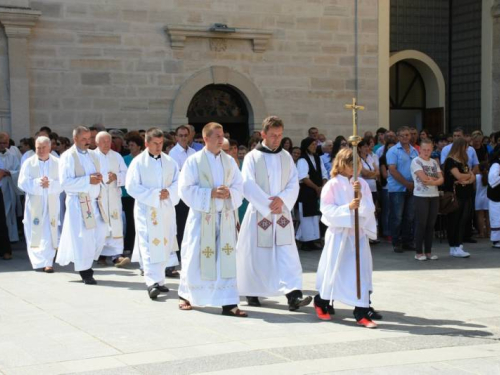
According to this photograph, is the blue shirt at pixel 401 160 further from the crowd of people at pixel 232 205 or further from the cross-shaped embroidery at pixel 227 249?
the cross-shaped embroidery at pixel 227 249

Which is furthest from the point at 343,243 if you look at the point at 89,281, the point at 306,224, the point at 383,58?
the point at 383,58

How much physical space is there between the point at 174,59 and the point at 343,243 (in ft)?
29.3

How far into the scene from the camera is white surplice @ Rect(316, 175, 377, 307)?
794 cm

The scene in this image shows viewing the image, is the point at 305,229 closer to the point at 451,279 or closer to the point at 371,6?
the point at 451,279

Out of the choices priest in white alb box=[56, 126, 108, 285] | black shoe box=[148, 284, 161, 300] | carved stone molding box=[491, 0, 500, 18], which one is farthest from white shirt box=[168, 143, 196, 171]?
carved stone molding box=[491, 0, 500, 18]

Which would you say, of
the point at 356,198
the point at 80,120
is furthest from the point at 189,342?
the point at 80,120

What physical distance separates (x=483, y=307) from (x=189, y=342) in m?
3.20

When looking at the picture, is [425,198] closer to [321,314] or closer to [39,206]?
[321,314]

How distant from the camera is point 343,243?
8.03m

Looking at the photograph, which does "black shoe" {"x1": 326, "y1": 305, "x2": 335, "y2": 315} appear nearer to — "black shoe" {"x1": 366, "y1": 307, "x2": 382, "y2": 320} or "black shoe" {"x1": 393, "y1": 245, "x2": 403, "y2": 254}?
"black shoe" {"x1": 366, "y1": 307, "x2": 382, "y2": 320}

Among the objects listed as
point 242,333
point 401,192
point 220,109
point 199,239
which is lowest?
point 242,333

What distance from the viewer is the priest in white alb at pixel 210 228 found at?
8438mm

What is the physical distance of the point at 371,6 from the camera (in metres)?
18.0

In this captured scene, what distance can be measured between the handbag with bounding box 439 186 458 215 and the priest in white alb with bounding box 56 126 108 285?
481 centimetres
